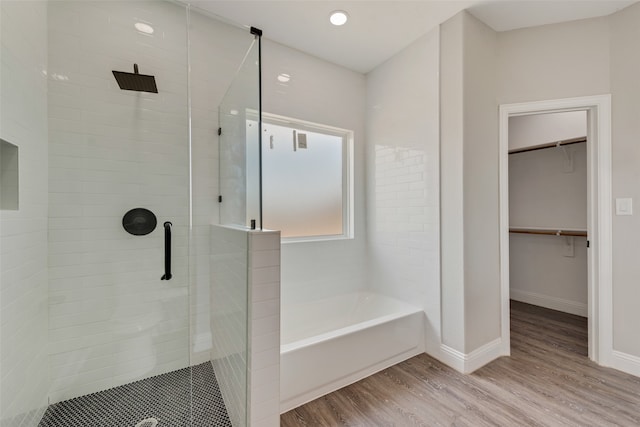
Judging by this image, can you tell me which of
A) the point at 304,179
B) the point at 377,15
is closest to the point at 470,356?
the point at 304,179

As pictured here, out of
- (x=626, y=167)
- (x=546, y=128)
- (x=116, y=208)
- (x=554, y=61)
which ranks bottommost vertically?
(x=116, y=208)

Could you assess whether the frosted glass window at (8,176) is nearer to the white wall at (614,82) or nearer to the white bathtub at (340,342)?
the white bathtub at (340,342)

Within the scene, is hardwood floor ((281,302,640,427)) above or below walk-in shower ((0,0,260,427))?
below

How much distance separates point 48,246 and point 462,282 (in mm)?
2735

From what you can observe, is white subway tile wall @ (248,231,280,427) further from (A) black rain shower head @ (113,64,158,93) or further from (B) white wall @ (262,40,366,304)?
(A) black rain shower head @ (113,64,158,93)

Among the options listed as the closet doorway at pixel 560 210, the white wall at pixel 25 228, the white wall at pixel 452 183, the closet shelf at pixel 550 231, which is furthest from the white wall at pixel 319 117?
the closet shelf at pixel 550 231

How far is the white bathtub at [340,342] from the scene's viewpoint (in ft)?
5.45

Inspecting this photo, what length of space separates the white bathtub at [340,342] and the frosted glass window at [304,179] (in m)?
0.75

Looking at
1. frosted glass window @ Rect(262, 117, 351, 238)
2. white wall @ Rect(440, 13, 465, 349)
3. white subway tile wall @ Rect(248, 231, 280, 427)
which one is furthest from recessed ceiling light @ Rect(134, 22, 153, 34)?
white wall @ Rect(440, 13, 465, 349)

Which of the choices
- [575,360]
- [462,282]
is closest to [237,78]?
[462,282]

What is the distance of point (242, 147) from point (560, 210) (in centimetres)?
371

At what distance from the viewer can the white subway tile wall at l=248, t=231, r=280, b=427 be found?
125cm

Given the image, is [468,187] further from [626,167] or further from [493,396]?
[493,396]

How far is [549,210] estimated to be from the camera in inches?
130
